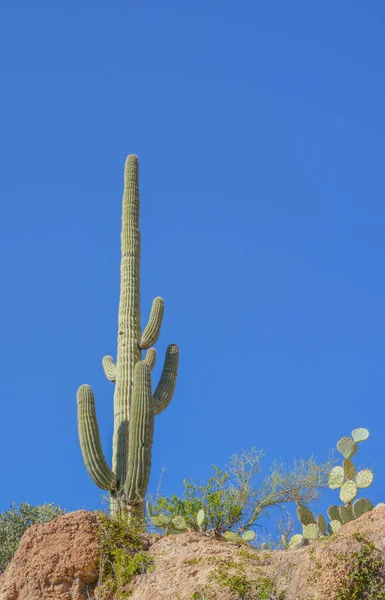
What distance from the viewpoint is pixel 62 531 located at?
27.6ft

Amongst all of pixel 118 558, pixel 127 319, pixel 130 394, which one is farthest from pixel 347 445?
pixel 127 319

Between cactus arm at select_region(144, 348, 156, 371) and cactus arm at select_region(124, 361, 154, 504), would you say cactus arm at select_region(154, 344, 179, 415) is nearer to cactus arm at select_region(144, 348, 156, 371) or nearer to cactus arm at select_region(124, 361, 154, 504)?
cactus arm at select_region(144, 348, 156, 371)

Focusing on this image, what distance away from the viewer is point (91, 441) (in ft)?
41.0

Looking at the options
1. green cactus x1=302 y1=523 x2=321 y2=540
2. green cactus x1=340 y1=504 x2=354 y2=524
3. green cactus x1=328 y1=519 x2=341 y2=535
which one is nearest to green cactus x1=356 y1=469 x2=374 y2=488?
green cactus x1=340 y1=504 x2=354 y2=524

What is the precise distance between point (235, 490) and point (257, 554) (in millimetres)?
6347

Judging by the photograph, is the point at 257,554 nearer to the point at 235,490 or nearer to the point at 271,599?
the point at 271,599

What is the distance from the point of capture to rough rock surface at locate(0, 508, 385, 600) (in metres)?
6.95

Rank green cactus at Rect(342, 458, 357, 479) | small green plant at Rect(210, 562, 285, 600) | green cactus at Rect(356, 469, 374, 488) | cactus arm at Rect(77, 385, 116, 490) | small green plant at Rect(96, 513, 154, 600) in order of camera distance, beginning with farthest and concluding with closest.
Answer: cactus arm at Rect(77, 385, 116, 490)
green cactus at Rect(342, 458, 357, 479)
green cactus at Rect(356, 469, 374, 488)
small green plant at Rect(96, 513, 154, 600)
small green plant at Rect(210, 562, 285, 600)

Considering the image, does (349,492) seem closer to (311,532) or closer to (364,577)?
(311,532)

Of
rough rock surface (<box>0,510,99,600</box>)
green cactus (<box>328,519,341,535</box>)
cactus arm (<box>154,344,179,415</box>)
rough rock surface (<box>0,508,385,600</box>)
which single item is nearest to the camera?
rough rock surface (<box>0,508,385,600</box>)

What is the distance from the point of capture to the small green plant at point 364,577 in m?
6.82

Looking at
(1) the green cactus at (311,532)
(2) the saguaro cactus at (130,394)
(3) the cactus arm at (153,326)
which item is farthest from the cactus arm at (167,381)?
(1) the green cactus at (311,532)

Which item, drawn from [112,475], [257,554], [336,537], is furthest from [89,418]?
[336,537]

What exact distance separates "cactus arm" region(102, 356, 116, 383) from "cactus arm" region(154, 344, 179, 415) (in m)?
0.82
